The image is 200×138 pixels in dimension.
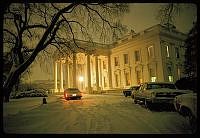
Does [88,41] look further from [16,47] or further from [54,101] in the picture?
[54,101]

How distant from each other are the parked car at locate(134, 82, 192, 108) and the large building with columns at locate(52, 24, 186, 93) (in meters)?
0.33

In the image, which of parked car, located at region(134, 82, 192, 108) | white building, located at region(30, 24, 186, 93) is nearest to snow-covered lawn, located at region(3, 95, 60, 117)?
white building, located at region(30, 24, 186, 93)

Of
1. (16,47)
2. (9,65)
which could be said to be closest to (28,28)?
(16,47)

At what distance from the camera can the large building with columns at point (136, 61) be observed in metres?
10.2

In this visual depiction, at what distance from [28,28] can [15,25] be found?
573mm

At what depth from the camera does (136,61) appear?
37.7 feet

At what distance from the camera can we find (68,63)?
10.7m

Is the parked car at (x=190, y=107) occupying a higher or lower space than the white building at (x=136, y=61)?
lower

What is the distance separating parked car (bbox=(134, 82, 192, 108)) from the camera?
371 inches

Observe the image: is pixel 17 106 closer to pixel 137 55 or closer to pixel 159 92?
pixel 137 55

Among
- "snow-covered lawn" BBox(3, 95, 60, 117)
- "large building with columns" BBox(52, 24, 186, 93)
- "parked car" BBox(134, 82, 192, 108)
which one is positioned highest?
"large building with columns" BBox(52, 24, 186, 93)

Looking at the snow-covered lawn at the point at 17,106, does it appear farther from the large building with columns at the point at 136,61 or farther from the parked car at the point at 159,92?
the parked car at the point at 159,92

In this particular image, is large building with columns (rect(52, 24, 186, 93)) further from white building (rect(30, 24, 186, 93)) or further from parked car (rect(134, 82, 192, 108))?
parked car (rect(134, 82, 192, 108))

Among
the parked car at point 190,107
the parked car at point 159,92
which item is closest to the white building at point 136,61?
the parked car at point 159,92
